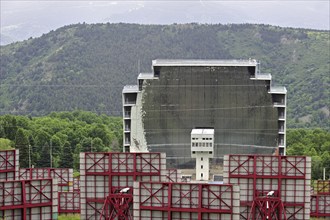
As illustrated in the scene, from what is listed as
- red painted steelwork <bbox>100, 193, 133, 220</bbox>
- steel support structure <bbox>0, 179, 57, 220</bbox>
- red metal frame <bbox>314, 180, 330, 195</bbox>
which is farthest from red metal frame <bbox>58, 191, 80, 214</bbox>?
steel support structure <bbox>0, 179, 57, 220</bbox>

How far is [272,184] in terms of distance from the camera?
5859 cm

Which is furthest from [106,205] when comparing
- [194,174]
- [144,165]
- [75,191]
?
[194,174]

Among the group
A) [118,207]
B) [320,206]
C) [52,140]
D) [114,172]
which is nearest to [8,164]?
[114,172]

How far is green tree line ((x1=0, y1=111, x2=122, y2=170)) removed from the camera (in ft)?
373

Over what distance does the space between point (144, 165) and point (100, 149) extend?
68902 mm

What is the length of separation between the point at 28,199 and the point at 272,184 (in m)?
14.8

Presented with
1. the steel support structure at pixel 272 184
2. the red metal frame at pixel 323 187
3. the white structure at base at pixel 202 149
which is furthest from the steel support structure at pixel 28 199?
the white structure at base at pixel 202 149

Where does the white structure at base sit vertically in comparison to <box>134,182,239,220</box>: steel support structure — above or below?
below

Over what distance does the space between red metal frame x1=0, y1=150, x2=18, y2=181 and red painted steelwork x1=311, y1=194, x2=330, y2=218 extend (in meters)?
25.1

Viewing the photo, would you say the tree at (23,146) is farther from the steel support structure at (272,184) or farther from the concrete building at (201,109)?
the steel support structure at (272,184)

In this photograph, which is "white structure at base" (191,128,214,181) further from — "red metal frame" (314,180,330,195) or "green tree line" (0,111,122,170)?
"green tree line" (0,111,122,170)

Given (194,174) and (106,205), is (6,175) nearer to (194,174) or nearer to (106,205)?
(106,205)

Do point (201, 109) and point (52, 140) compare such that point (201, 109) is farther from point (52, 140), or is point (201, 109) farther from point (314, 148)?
point (314, 148)

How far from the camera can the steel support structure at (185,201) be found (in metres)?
49.7
